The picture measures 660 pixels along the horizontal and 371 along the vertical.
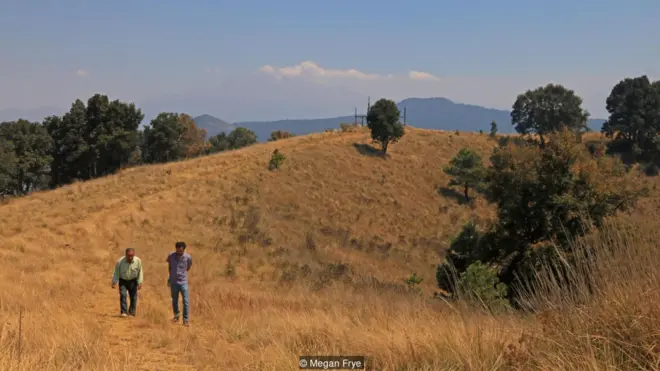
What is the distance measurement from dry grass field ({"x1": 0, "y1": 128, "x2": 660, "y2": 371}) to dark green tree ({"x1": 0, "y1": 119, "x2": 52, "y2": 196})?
30.4 metres

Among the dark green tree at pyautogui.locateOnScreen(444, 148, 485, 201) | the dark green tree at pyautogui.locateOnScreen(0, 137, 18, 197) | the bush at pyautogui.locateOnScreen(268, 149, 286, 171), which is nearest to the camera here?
the bush at pyautogui.locateOnScreen(268, 149, 286, 171)

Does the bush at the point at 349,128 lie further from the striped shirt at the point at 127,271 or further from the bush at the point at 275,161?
the striped shirt at the point at 127,271

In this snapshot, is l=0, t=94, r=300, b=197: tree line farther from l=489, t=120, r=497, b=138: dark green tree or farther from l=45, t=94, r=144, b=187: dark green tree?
→ l=489, t=120, r=497, b=138: dark green tree

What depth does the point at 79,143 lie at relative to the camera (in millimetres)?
63094

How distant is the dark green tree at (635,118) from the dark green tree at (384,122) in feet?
111

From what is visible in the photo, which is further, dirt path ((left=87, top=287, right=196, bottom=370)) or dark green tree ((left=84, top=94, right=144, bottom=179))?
dark green tree ((left=84, top=94, right=144, bottom=179))

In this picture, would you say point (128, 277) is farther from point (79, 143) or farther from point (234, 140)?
point (234, 140)

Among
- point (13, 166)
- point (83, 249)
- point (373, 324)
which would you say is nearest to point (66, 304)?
point (373, 324)

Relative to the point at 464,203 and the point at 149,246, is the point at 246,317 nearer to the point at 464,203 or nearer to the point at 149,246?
the point at 149,246

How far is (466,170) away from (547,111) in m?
25.4

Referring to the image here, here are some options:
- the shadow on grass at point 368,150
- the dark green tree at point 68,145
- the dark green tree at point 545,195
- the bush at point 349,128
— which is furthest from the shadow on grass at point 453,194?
the dark green tree at point 68,145

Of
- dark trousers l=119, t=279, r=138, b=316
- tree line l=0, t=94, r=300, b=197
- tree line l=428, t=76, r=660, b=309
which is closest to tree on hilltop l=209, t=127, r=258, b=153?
tree line l=0, t=94, r=300, b=197

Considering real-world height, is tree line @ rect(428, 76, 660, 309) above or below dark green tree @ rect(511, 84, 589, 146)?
below

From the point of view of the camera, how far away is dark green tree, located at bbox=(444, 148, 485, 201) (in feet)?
163
